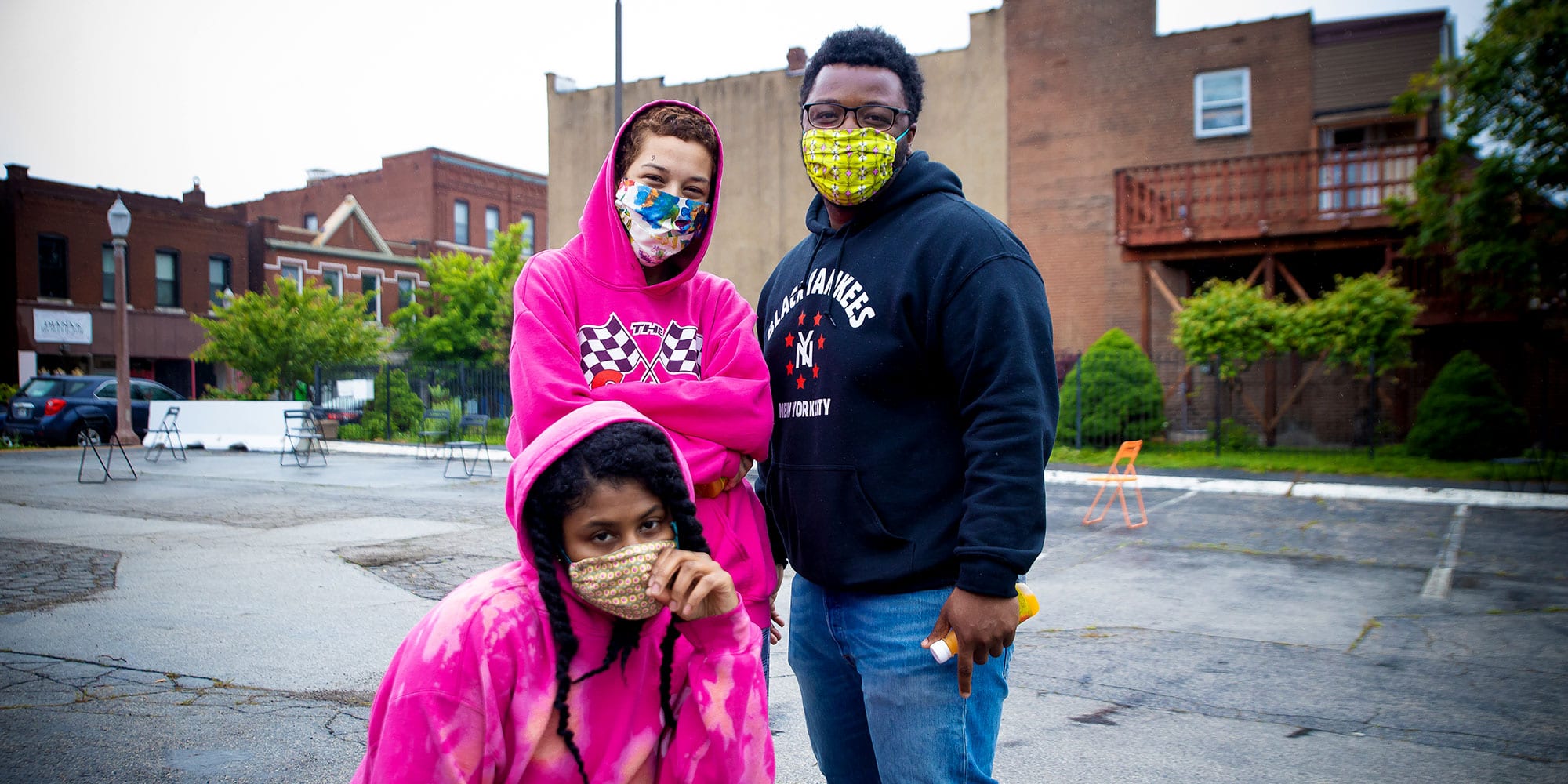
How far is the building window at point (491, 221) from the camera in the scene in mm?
47531

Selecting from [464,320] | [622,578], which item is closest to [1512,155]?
[622,578]

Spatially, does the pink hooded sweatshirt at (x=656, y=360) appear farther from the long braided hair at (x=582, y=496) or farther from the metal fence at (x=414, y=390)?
the metal fence at (x=414, y=390)

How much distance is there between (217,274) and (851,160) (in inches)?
1611

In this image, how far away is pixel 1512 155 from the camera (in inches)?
536

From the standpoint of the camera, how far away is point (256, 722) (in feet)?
13.8

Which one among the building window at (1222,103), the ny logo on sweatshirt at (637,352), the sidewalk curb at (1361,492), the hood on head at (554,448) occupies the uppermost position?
the building window at (1222,103)

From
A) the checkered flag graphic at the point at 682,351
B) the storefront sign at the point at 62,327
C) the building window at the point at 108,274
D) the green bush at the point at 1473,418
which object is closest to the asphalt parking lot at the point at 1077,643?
the checkered flag graphic at the point at 682,351

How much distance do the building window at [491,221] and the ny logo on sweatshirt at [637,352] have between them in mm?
47605

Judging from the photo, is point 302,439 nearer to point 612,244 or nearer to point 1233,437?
point 1233,437

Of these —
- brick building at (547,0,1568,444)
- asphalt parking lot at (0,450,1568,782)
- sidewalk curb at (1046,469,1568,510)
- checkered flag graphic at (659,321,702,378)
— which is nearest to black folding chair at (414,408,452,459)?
asphalt parking lot at (0,450,1568,782)

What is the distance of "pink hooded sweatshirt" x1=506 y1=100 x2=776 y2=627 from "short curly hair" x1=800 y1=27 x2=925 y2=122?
0.38 m

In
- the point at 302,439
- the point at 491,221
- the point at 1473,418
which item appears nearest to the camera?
the point at 1473,418

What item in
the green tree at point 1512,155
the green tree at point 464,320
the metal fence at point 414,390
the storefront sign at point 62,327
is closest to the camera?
the green tree at point 1512,155

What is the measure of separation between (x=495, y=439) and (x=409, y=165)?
27946mm
